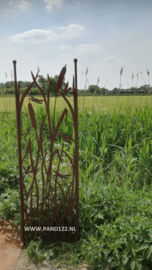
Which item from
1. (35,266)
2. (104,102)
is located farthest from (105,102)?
(35,266)

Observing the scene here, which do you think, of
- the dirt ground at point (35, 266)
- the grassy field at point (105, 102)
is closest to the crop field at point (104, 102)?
the grassy field at point (105, 102)

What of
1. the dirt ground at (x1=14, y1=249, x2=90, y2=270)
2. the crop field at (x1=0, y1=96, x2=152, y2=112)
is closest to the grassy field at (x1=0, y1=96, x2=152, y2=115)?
the crop field at (x1=0, y1=96, x2=152, y2=112)

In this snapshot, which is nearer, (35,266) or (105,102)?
(35,266)

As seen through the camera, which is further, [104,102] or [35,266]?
[104,102]

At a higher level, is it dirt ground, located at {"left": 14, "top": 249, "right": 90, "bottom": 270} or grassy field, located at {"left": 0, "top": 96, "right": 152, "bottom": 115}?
grassy field, located at {"left": 0, "top": 96, "right": 152, "bottom": 115}

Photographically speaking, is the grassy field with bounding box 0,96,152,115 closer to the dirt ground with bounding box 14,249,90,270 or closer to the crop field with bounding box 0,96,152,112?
the crop field with bounding box 0,96,152,112

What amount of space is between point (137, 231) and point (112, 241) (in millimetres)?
166

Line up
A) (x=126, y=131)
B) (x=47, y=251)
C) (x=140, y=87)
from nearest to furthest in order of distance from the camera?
(x=47, y=251) → (x=126, y=131) → (x=140, y=87)

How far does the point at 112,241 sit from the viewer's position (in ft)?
4.83

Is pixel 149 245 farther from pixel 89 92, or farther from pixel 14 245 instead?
pixel 89 92

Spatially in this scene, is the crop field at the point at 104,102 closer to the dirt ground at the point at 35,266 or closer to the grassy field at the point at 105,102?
the grassy field at the point at 105,102

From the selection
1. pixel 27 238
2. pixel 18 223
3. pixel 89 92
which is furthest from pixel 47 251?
pixel 89 92

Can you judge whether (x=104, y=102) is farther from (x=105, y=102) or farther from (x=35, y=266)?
(x=35, y=266)

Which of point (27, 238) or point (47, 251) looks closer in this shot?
point (47, 251)
